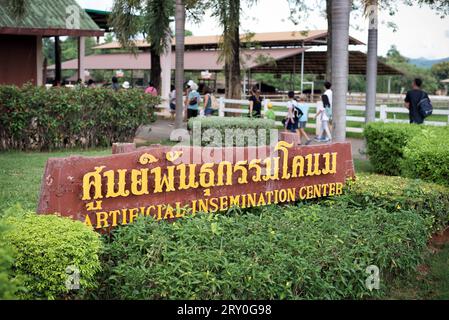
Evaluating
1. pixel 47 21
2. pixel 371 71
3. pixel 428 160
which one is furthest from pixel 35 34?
pixel 428 160

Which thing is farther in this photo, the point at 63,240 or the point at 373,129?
the point at 373,129

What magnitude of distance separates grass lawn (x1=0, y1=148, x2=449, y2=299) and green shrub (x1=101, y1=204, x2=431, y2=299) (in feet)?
0.57

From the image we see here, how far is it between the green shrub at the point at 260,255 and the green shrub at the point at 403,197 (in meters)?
0.69

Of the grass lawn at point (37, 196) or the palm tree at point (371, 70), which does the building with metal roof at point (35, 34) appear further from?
the palm tree at point (371, 70)

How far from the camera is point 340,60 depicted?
8938 mm

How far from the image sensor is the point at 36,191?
911cm

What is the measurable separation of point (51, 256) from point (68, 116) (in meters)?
10.7

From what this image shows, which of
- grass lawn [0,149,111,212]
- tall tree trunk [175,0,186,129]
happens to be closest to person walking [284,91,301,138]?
tall tree trunk [175,0,186,129]

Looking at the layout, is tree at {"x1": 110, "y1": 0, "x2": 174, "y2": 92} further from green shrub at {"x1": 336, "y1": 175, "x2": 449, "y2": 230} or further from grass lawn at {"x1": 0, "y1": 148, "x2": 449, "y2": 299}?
green shrub at {"x1": 336, "y1": 175, "x2": 449, "y2": 230}

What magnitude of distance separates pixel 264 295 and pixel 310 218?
5.75 ft

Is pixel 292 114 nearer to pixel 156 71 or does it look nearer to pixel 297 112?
pixel 297 112
